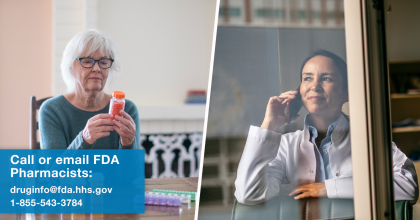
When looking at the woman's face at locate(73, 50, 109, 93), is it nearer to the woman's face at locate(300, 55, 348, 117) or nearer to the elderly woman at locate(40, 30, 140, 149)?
the elderly woman at locate(40, 30, 140, 149)

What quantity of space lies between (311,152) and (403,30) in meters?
0.40

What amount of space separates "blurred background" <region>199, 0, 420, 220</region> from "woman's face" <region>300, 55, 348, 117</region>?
2cm

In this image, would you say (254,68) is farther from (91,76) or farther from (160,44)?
(160,44)

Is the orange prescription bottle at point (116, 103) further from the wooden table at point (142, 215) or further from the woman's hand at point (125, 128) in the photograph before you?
the wooden table at point (142, 215)

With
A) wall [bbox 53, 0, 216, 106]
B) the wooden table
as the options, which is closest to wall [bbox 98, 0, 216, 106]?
wall [bbox 53, 0, 216, 106]

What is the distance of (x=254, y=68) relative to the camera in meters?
0.73

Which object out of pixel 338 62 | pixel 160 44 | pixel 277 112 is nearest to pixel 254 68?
pixel 277 112

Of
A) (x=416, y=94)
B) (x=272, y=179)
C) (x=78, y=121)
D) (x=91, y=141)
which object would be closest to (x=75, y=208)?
(x=91, y=141)

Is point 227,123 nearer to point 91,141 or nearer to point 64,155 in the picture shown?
point 91,141

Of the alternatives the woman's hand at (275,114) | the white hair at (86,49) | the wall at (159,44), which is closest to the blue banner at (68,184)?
the white hair at (86,49)

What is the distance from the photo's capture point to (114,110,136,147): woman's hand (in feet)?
3.52

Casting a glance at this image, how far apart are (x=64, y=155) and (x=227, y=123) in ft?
2.14

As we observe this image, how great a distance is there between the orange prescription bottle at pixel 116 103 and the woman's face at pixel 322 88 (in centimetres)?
54

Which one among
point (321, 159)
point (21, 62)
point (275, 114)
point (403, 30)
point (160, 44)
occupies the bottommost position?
point (321, 159)
